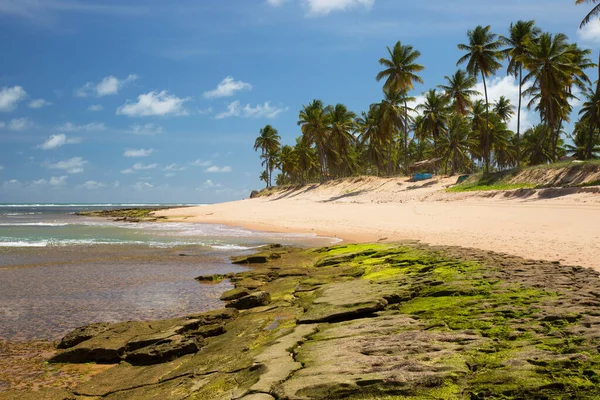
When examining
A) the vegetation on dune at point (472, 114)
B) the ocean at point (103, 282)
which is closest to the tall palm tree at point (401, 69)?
the vegetation on dune at point (472, 114)

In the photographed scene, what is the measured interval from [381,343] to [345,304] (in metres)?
2.07

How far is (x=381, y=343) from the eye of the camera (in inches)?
173

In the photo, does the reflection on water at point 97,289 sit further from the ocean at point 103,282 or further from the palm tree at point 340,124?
the palm tree at point 340,124

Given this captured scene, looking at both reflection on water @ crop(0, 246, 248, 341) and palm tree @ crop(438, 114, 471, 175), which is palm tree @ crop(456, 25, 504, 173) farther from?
reflection on water @ crop(0, 246, 248, 341)

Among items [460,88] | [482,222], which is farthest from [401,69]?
[482,222]

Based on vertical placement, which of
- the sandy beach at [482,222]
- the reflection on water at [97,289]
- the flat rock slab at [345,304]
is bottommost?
the reflection on water at [97,289]

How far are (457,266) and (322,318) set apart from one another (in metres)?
4.08

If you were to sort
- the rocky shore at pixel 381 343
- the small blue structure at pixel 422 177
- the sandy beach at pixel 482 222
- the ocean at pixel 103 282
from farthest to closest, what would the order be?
the small blue structure at pixel 422 177 < the sandy beach at pixel 482 222 < the ocean at pixel 103 282 < the rocky shore at pixel 381 343

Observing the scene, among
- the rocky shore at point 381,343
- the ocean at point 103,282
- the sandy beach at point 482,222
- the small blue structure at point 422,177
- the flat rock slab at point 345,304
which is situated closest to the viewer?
the rocky shore at point 381,343

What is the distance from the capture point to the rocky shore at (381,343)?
3455 millimetres

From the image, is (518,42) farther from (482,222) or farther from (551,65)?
(482,222)

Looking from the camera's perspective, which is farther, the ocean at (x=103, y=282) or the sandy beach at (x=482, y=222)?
the sandy beach at (x=482, y=222)

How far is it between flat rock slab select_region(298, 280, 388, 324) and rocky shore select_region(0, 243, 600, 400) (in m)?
0.03

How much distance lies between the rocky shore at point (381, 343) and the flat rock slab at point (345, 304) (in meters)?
0.03
